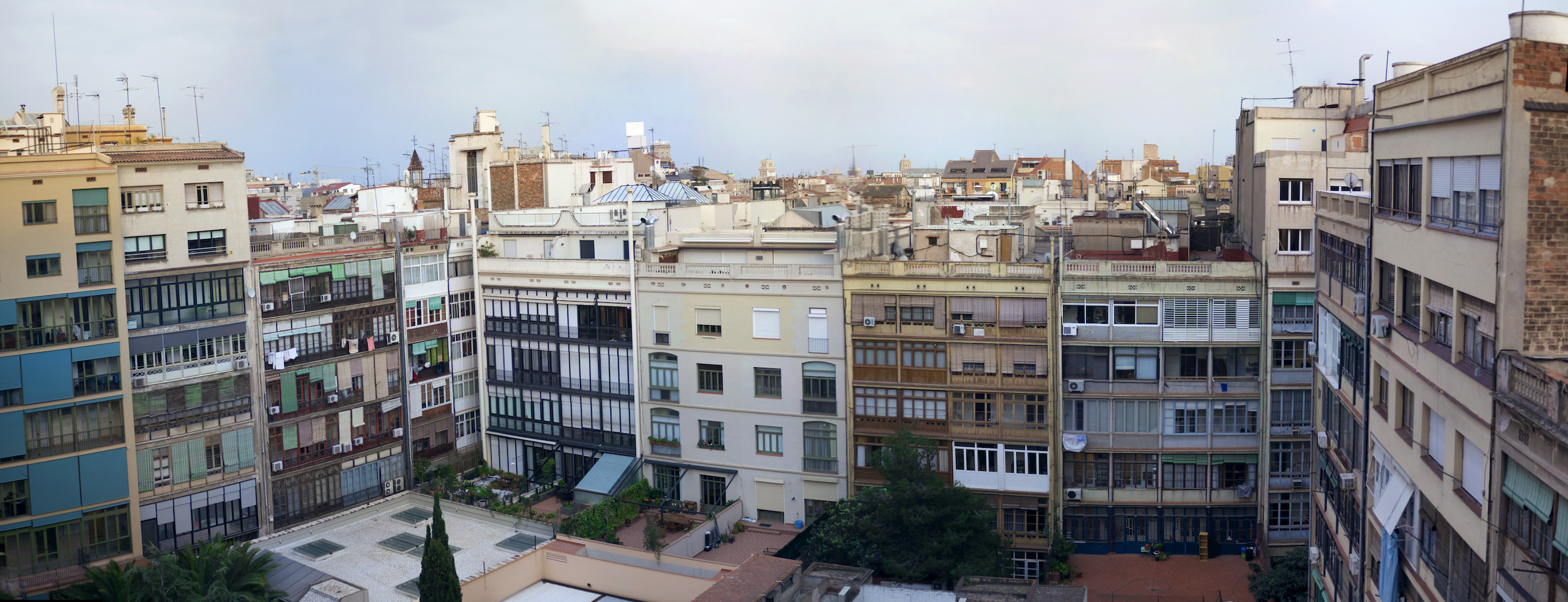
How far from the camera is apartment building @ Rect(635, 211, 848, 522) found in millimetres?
35750

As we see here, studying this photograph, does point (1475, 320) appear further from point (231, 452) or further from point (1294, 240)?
point (231, 452)

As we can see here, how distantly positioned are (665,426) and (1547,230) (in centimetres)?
2915

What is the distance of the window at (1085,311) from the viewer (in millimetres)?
32906

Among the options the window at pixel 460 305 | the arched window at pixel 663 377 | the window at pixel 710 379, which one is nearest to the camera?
the window at pixel 710 379

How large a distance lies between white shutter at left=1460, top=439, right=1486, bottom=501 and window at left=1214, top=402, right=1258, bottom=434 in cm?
1899

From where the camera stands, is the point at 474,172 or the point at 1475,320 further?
the point at 474,172

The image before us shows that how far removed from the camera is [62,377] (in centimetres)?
3094

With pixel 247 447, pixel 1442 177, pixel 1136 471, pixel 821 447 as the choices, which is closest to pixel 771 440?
→ pixel 821 447

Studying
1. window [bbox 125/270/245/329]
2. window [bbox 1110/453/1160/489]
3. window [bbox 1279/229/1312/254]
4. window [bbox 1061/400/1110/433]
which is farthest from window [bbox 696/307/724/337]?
window [bbox 1279/229/1312/254]

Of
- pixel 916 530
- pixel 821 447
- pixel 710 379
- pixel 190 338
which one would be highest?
pixel 190 338

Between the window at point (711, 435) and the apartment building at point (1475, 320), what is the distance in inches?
894

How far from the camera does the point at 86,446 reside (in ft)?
103

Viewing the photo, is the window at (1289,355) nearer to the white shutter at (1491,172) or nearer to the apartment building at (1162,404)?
the apartment building at (1162,404)

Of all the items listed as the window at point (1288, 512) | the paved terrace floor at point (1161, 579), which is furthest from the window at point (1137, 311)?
the paved terrace floor at point (1161, 579)
